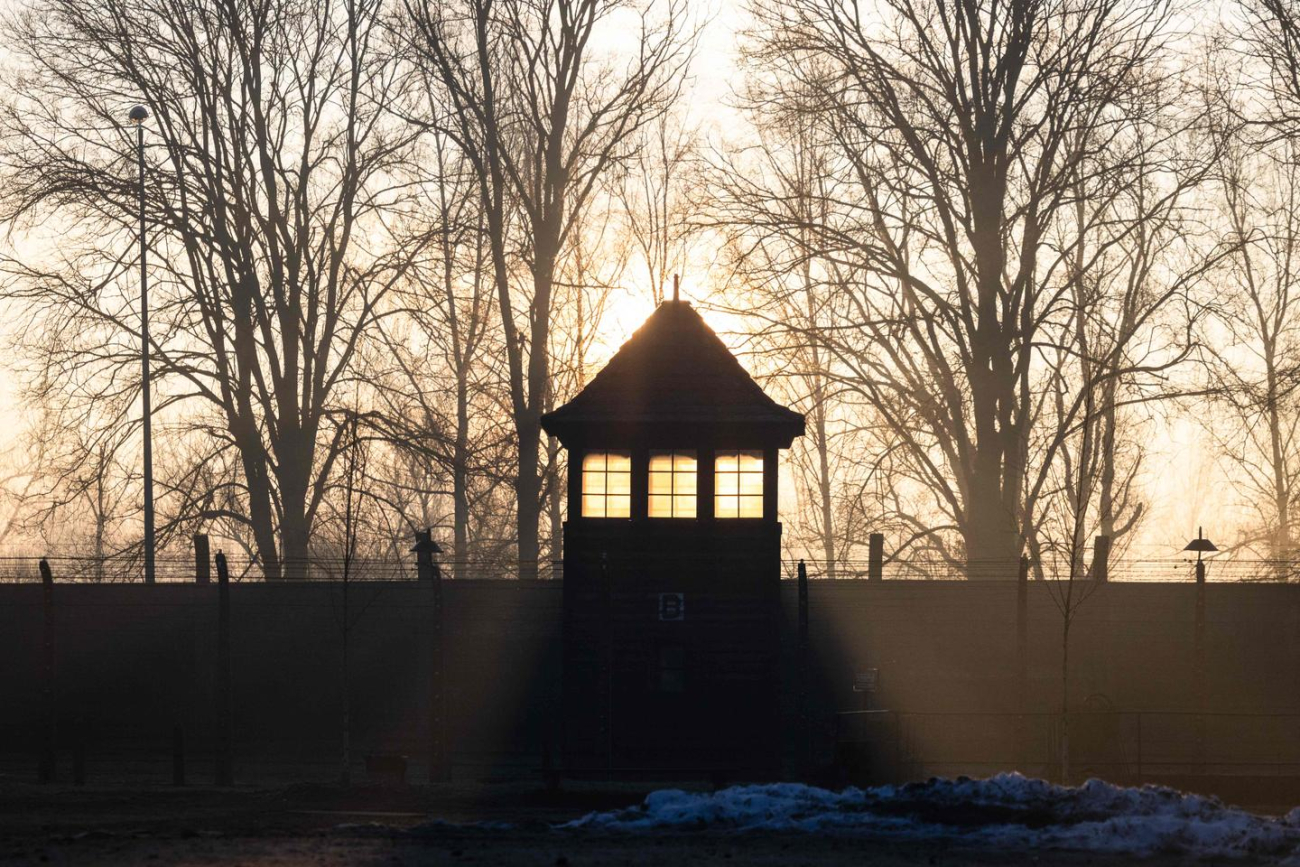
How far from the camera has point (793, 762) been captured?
25984 mm

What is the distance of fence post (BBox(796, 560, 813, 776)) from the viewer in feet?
83.5

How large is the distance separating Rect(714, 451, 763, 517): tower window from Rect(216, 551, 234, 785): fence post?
7.46 metres

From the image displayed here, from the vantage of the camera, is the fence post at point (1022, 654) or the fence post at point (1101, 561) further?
the fence post at point (1101, 561)

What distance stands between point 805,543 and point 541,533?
7403mm

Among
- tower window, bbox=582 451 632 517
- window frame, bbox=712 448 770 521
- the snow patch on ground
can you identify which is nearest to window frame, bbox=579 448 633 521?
tower window, bbox=582 451 632 517

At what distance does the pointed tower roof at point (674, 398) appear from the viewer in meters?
26.9

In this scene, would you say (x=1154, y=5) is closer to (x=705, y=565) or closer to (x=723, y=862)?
(x=705, y=565)

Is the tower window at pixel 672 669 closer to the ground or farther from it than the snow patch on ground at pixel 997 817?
farther from it

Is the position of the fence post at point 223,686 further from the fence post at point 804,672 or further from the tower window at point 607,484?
the fence post at point 804,672

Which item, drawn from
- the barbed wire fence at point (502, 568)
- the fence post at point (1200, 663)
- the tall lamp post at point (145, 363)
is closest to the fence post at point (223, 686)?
the barbed wire fence at point (502, 568)

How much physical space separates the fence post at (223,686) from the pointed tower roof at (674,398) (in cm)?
534

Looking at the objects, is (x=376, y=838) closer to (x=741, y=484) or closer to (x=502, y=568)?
(x=741, y=484)

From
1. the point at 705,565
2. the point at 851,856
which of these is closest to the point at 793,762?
the point at 705,565

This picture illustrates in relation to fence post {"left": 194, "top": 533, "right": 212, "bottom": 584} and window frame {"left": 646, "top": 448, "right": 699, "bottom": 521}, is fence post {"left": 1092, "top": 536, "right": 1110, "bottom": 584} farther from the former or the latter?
fence post {"left": 194, "top": 533, "right": 212, "bottom": 584}
